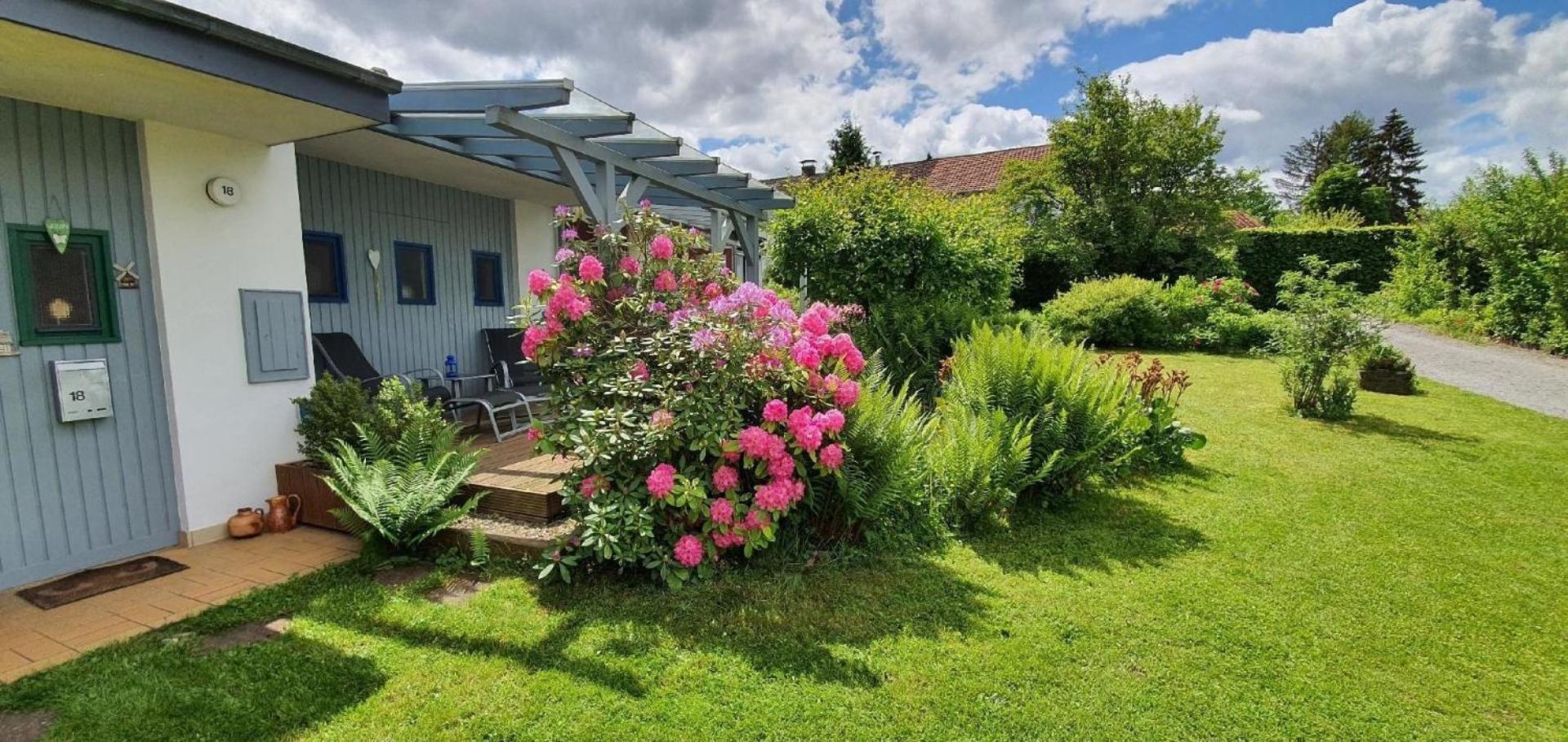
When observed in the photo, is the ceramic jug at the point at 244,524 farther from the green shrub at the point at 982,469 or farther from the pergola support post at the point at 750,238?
the pergola support post at the point at 750,238

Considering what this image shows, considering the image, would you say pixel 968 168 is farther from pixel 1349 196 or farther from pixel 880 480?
pixel 880 480

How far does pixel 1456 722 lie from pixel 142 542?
6.11 m

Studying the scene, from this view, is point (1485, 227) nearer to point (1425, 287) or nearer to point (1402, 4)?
point (1425, 287)

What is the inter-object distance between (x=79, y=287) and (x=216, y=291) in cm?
56

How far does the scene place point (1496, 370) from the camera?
9.39m

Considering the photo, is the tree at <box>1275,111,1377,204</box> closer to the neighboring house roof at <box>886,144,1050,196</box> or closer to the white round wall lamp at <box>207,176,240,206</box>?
the neighboring house roof at <box>886,144,1050,196</box>

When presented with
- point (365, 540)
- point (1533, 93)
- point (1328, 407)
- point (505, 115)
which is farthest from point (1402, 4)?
point (365, 540)

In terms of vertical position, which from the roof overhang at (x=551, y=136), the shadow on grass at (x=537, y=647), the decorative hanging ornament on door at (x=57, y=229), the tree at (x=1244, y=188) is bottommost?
the shadow on grass at (x=537, y=647)

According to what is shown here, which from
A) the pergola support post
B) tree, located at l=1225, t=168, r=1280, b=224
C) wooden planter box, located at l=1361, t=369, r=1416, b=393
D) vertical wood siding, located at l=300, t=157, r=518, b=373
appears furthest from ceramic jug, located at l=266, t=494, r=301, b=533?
tree, located at l=1225, t=168, r=1280, b=224

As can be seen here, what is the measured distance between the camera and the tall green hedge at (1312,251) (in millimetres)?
17656

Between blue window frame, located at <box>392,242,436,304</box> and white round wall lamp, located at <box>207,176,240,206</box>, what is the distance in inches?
92.7

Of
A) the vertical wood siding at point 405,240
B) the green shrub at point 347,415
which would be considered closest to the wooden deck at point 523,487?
the green shrub at point 347,415

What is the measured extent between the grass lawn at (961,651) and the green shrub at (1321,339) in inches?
106

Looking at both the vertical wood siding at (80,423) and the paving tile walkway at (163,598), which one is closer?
the paving tile walkway at (163,598)
